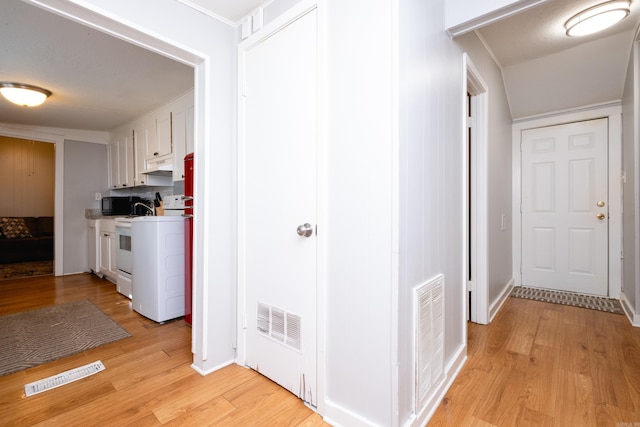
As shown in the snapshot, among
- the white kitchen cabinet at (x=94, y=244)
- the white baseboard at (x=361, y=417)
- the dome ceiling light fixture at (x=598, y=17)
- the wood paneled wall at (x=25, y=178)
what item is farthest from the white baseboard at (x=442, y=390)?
the wood paneled wall at (x=25, y=178)

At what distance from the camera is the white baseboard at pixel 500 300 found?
8.76ft

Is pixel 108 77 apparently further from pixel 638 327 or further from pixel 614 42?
pixel 638 327

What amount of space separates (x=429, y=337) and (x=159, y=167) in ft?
11.7

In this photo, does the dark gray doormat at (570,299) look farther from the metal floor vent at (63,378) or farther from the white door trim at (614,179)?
the metal floor vent at (63,378)

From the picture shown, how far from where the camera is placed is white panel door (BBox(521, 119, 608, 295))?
3234 mm

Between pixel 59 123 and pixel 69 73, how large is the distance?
2203mm

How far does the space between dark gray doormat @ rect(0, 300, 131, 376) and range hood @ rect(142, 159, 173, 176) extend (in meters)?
1.69

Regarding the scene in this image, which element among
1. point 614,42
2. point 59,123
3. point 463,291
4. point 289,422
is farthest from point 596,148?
point 59,123

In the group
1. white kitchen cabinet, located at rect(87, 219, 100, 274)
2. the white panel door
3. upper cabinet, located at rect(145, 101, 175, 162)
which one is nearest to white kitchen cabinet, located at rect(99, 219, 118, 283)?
white kitchen cabinet, located at rect(87, 219, 100, 274)

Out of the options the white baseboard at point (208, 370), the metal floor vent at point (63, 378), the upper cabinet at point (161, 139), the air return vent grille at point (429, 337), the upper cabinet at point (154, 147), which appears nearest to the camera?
the air return vent grille at point (429, 337)

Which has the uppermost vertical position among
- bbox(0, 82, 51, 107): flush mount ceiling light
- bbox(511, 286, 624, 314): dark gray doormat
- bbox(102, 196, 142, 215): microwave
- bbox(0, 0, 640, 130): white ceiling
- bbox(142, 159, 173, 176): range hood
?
bbox(0, 0, 640, 130): white ceiling

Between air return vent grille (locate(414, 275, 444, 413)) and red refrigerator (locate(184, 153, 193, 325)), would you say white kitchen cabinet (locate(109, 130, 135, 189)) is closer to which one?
red refrigerator (locate(184, 153, 193, 325))

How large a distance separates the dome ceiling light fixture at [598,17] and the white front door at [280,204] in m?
2.05

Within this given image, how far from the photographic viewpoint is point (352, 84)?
4.25 feet
